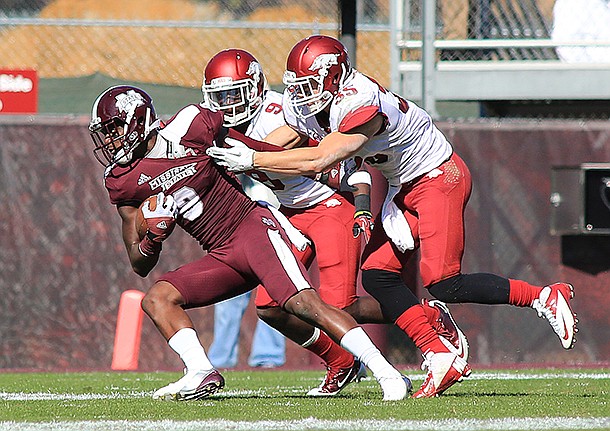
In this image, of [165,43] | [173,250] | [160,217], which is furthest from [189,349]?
[165,43]

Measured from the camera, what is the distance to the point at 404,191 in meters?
5.38

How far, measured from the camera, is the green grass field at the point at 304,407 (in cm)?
402

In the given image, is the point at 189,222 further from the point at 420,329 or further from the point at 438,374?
the point at 438,374

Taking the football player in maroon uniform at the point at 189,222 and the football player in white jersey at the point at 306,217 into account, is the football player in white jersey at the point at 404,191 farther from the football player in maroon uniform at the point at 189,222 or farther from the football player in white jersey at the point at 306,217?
the football player in maroon uniform at the point at 189,222

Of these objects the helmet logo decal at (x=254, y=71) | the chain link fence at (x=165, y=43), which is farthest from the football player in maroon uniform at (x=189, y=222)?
the chain link fence at (x=165, y=43)

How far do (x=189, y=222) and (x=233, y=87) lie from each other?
715 millimetres

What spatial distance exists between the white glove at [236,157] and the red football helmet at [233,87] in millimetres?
669

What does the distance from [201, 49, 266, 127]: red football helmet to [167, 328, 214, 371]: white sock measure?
1063 mm

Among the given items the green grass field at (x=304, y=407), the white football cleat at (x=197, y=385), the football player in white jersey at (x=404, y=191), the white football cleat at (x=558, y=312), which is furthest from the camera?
the white football cleat at (x=558, y=312)

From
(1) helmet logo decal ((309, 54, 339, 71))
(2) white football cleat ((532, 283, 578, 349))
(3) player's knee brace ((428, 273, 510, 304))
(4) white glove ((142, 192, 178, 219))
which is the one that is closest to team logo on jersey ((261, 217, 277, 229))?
(4) white glove ((142, 192, 178, 219))

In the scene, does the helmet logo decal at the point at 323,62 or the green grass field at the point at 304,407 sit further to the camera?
the helmet logo decal at the point at 323,62

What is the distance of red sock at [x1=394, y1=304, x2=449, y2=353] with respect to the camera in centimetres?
514

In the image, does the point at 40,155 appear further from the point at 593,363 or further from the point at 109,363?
the point at 593,363

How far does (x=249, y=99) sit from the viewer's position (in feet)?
18.0
